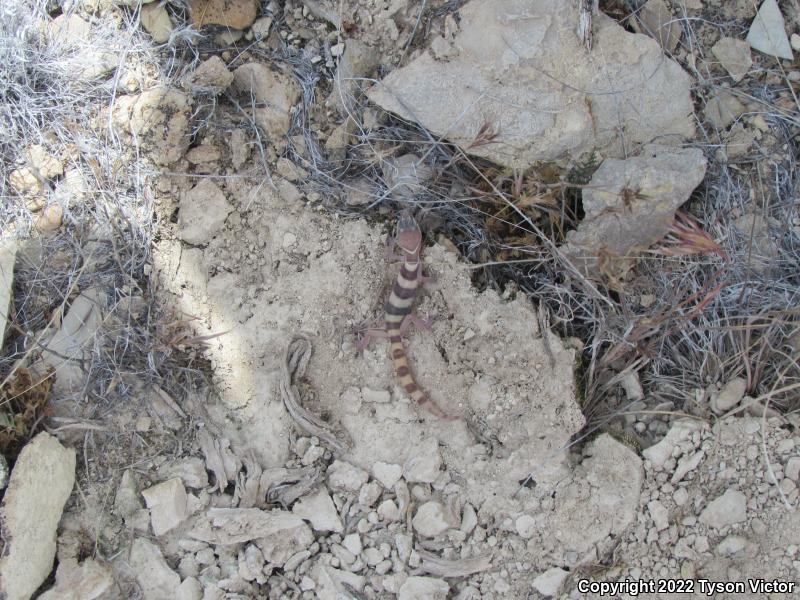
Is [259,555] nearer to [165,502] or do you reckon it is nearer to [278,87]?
[165,502]

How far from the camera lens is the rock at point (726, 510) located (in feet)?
9.60

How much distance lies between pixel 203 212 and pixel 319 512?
1708mm

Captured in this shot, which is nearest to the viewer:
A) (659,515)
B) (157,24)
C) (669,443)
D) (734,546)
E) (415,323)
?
(734,546)

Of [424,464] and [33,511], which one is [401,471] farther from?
[33,511]

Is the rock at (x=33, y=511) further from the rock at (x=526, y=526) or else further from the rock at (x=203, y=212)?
the rock at (x=526, y=526)

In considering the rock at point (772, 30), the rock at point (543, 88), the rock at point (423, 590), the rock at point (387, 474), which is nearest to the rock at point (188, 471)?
the rock at point (387, 474)

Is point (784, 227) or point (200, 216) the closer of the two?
point (784, 227)

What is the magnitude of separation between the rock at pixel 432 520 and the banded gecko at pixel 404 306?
18.0 inches

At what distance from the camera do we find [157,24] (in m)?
3.68

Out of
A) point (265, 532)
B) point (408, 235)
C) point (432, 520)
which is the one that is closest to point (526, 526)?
point (432, 520)

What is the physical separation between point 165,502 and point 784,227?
11.1 ft

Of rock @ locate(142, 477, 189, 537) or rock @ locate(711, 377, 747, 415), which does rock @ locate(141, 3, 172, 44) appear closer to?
rock @ locate(142, 477, 189, 537)

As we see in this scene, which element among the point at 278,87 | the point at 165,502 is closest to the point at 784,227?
the point at 278,87

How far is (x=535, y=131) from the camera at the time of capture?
3.32m
